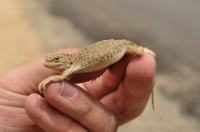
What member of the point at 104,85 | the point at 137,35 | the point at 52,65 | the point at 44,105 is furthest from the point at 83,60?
the point at 137,35

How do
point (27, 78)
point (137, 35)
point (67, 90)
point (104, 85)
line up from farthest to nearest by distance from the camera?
point (137, 35) < point (104, 85) < point (27, 78) < point (67, 90)

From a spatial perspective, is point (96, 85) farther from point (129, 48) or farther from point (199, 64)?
point (199, 64)

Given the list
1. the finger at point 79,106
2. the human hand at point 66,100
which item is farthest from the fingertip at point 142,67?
the finger at point 79,106

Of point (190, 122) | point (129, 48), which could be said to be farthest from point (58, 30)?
point (129, 48)

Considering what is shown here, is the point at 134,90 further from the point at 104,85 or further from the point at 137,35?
the point at 137,35

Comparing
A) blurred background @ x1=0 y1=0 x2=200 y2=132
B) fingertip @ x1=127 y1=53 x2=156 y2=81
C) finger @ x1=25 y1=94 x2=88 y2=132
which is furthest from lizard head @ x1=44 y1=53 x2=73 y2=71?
blurred background @ x1=0 y1=0 x2=200 y2=132

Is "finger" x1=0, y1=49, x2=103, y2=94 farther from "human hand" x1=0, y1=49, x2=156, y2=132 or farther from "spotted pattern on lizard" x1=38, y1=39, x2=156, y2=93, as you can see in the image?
"spotted pattern on lizard" x1=38, y1=39, x2=156, y2=93
